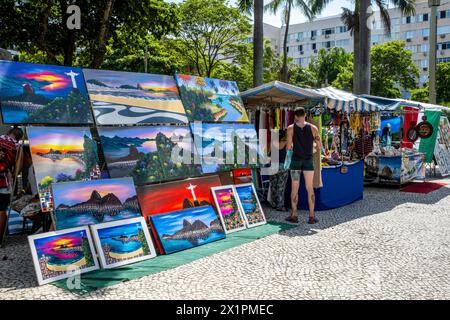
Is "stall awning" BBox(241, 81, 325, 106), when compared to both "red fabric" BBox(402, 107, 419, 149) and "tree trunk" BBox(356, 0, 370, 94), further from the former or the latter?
"tree trunk" BBox(356, 0, 370, 94)

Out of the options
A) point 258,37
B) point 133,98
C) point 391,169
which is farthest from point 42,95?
point 258,37

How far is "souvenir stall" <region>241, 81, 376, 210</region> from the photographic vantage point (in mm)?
7410

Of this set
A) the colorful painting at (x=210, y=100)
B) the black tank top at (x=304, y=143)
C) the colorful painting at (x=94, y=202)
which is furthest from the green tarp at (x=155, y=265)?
the colorful painting at (x=210, y=100)

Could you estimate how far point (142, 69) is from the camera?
24.8 meters

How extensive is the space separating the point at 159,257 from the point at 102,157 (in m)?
1.68

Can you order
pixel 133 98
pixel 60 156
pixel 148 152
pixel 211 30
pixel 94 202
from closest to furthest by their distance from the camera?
pixel 94 202 → pixel 60 156 → pixel 148 152 → pixel 133 98 → pixel 211 30

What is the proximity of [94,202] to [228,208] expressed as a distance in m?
2.10

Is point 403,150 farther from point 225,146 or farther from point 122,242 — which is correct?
point 122,242

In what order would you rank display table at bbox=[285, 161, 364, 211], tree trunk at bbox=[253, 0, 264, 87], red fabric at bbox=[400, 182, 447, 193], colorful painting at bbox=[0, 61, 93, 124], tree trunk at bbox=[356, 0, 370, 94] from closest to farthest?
colorful painting at bbox=[0, 61, 93, 124] < display table at bbox=[285, 161, 364, 211] < red fabric at bbox=[400, 182, 447, 193] < tree trunk at bbox=[253, 0, 264, 87] < tree trunk at bbox=[356, 0, 370, 94]

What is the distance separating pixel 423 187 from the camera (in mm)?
10766

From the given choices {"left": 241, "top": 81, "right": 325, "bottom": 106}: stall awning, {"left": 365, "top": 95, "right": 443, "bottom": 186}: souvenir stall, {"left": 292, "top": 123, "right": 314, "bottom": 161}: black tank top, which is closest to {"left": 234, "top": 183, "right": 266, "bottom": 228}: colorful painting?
{"left": 292, "top": 123, "right": 314, "bottom": 161}: black tank top
